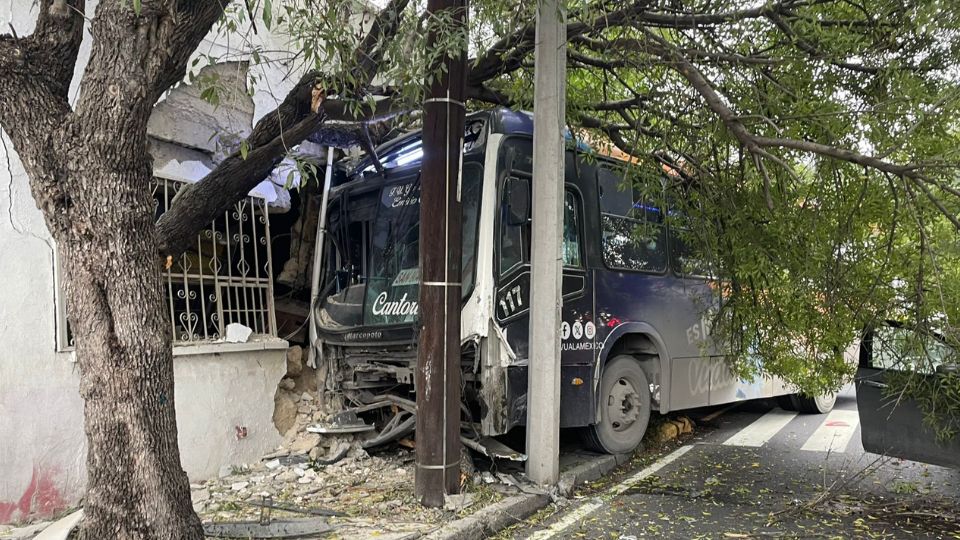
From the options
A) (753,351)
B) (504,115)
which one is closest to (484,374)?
(504,115)

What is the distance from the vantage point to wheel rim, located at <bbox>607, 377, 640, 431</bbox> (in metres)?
6.46

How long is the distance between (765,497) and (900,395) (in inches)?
53.8

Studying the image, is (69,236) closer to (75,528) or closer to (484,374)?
(75,528)

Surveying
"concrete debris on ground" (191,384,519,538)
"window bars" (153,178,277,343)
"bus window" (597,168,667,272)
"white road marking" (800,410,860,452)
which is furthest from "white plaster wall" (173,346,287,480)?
"white road marking" (800,410,860,452)

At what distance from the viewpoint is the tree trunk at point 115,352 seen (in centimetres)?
337

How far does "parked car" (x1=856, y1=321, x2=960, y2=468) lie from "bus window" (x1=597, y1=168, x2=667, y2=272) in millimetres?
2192

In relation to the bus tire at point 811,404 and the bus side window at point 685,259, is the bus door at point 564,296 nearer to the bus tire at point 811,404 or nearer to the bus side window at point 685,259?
the bus side window at point 685,259

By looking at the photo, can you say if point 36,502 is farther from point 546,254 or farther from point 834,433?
point 834,433

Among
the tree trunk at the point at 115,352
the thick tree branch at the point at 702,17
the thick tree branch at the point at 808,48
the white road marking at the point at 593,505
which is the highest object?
the thick tree branch at the point at 702,17

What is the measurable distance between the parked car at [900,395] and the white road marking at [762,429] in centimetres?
259

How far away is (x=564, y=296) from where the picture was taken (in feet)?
19.2

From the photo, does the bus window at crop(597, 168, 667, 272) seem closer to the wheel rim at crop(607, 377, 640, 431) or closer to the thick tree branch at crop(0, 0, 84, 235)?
the wheel rim at crop(607, 377, 640, 431)

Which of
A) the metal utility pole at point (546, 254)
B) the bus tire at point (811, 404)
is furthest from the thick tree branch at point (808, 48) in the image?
the bus tire at point (811, 404)

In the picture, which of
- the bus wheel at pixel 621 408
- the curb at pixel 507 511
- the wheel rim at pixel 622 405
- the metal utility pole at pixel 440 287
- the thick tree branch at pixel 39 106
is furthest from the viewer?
the wheel rim at pixel 622 405
